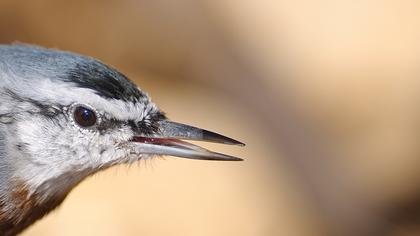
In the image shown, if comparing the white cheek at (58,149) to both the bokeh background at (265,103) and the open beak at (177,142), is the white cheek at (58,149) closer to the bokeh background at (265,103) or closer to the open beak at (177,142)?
the open beak at (177,142)

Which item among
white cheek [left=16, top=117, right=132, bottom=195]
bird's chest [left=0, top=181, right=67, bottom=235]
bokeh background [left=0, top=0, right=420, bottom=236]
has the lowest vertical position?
bird's chest [left=0, top=181, right=67, bottom=235]

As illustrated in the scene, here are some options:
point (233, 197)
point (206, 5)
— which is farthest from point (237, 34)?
point (233, 197)

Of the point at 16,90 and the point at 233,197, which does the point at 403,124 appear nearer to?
the point at 233,197

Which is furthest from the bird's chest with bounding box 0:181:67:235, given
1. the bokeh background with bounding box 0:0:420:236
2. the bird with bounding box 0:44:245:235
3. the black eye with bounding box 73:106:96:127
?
the bokeh background with bounding box 0:0:420:236

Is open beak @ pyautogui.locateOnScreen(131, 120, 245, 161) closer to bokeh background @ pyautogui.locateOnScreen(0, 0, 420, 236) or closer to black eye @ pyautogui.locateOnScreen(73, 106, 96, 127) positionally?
black eye @ pyautogui.locateOnScreen(73, 106, 96, 127)

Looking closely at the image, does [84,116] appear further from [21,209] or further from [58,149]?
[21,209]

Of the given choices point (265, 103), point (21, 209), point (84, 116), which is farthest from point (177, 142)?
point (265, 103)

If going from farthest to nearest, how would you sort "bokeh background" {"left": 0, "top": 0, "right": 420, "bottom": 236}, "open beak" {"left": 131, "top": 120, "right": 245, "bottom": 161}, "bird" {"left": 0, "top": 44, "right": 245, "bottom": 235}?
1. "bokeh background" {"left": 0, "top": 0, "right": 420, "bottom": 236}
2. "open beak" {"left": 131, "top": 120, "right": 245, "bottom": 161}
3. "bird" {"left": 0, "top": 44, "right": 245, "bottom": 235}
